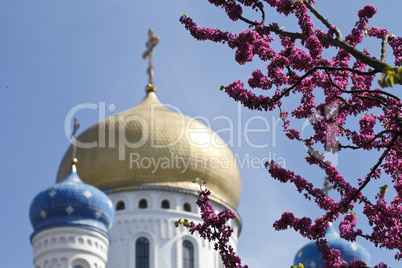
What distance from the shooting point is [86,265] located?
941 inches

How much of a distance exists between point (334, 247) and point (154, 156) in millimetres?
6494

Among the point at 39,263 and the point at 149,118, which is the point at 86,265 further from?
the point at 149,118

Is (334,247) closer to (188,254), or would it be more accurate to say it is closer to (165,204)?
(188,254)

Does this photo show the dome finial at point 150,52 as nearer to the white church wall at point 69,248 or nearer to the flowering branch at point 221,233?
the white church wall at point 69,248

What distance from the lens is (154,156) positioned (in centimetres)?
2789

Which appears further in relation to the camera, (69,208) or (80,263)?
(80,263)

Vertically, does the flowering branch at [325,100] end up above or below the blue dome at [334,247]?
below

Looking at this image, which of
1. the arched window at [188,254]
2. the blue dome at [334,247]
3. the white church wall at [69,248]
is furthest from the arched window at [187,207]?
the white church wall at [69,248]

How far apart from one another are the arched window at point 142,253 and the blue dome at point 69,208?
3.19m

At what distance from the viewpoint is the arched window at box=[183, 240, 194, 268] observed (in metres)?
27.5

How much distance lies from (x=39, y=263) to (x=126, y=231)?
13.3ft

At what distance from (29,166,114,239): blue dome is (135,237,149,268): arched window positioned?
10.5ft

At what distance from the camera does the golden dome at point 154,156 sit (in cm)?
2769

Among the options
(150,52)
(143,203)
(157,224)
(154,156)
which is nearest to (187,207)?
(157,224)
